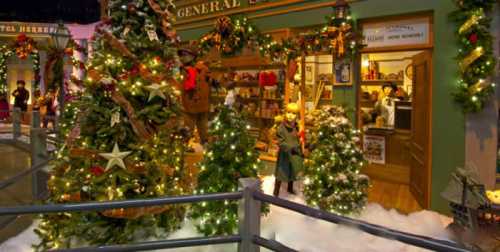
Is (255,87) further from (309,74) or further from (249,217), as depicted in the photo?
Result: (249,217)

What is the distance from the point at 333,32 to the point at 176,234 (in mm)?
4684

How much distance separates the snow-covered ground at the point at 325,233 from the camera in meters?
6.04

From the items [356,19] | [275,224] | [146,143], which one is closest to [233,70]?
[356,19]

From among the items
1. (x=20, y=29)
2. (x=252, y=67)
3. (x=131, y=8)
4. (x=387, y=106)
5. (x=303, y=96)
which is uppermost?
(x=20, y=29)

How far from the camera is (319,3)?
963 centimetres

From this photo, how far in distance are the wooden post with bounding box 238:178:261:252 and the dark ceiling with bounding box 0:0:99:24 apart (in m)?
31.5

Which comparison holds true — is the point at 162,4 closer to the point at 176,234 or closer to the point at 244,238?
the point at 176,234

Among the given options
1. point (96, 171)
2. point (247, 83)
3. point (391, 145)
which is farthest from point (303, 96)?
point (96, 171)

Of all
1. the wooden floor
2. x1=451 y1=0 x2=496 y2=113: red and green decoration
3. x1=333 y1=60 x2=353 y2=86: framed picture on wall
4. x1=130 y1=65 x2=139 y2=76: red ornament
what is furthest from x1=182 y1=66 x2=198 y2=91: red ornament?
x1=451 y1=0 x2=496 y2=113: red and green decoration

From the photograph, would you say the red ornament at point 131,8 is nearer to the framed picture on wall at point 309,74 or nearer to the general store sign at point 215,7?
the general store sign at point 215,7

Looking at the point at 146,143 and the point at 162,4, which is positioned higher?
the point at 162,4

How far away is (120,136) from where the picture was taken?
5328 mm

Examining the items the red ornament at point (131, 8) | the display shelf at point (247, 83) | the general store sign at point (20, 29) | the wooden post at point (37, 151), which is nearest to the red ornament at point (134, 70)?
the red ornament at point (131, 8)

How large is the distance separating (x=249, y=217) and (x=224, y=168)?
224 centimetres
